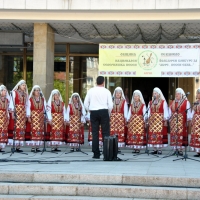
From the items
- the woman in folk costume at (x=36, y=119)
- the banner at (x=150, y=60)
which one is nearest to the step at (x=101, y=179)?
the woman in folk costume at (x=36, y=119)

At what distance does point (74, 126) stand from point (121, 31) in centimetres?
387

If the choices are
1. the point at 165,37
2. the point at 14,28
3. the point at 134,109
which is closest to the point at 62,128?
the point at 134,109

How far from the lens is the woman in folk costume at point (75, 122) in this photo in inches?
482

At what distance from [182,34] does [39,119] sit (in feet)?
17.7

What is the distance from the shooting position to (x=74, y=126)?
1225cm

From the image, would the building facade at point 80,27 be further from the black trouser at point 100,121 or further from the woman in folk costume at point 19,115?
the black trouser at point 100,121

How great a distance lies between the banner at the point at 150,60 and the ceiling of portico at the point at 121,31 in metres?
1.20

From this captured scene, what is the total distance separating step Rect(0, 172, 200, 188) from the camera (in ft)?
25.8

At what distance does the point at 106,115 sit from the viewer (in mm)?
10219

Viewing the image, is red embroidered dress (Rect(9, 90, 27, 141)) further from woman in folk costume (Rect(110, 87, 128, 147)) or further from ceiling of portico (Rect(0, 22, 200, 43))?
ceiling of portico (Rect(0, 22, 200, 43))

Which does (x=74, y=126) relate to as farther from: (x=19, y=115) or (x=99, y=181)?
(x=99, y=181)
